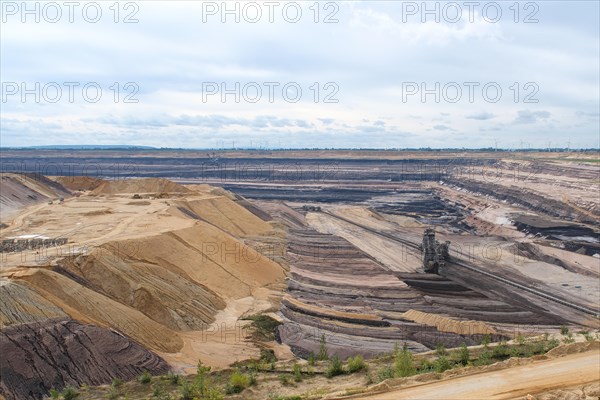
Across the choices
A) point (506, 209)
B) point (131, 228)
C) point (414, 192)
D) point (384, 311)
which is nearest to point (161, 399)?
point (384, 311)

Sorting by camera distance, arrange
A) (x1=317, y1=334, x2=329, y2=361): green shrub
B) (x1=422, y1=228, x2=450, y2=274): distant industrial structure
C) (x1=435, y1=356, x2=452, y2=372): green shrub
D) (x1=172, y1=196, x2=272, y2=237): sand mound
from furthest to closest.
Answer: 1. (x1=172, y1=196, x2=272, y2=237): sand mound
2. (x1=422, y1=228, x2=450, y2=274): distant industrial structure
3. (x1=317, y1=334, x2=329, y2=361): green shrub
4. (x1=435, y1=356, x2=452, y2=372): green shrub

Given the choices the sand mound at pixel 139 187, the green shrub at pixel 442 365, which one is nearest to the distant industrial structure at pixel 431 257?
the green shrub at pixel 442 365

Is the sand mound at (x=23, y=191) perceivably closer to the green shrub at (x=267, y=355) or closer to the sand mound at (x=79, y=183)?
the sand mound at (x=79, y=183)

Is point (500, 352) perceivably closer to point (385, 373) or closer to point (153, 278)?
point (385, 373)

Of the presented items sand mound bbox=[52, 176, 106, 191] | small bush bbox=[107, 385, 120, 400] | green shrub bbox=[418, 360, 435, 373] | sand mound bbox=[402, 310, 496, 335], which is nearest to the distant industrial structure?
sand mound bbox=[402, 310, 496, 335]

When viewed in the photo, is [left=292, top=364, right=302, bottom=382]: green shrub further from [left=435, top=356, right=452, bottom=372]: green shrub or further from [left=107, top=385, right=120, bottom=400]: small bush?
[left=107, top=385, right=120, bottom=400]: small bush
